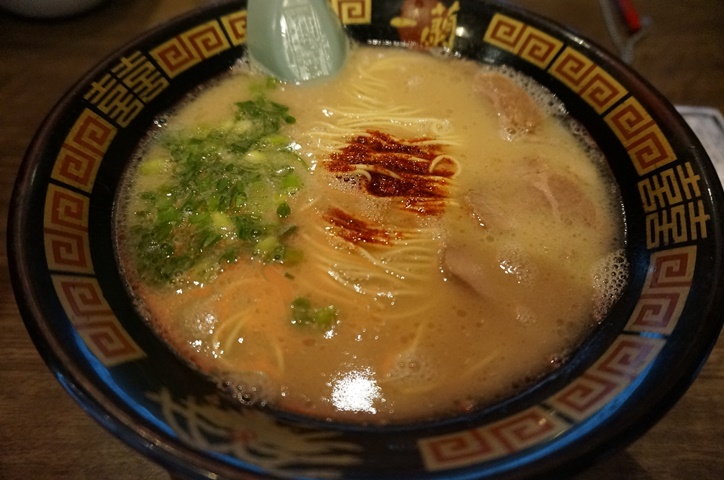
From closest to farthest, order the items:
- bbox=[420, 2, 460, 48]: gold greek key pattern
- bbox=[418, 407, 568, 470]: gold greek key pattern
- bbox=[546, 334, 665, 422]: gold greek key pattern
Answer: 1. bbox=[418, 407, 568, 470]: gold greek key pattern
2. bbox=[546, 334, 665, 422]: gold greek key pattern
3. bbox=[420, 2, 460, 48]: gold greek key pattern

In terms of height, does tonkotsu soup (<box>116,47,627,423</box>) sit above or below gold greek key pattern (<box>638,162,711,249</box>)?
below

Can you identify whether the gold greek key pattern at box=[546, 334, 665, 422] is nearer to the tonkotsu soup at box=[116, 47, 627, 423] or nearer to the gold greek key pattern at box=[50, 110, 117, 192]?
the tonkotsu soup at box=[116, 47, 627, 423]

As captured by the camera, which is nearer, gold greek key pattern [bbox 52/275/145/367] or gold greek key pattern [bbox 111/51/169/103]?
gold greek key pattern [bbox 52/275/145/367]

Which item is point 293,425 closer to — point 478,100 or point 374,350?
point 374,350

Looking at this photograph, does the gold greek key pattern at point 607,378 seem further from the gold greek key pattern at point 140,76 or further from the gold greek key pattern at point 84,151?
the gold greek key pattern at point 140,76

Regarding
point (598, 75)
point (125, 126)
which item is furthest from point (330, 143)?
point (598, 75)

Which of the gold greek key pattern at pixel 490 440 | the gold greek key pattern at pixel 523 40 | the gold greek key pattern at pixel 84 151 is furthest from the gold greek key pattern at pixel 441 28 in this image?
the gold greek key pattern at pixel 490 440

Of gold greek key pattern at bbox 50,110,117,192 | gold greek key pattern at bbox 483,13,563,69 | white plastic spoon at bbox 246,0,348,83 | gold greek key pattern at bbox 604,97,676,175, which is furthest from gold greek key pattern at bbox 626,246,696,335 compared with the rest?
gold greek key pattern at bbox 50,110,117,192

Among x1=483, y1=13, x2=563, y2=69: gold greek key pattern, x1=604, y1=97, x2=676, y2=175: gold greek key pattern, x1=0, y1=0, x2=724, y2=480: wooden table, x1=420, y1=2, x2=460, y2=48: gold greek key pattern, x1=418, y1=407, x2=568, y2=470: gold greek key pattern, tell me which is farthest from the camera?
x1=420, y1=2, x2=460, y2=48: gold greek key pattern

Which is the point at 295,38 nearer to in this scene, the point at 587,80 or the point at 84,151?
the point at 84,151
